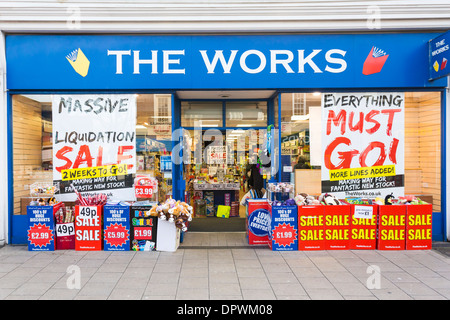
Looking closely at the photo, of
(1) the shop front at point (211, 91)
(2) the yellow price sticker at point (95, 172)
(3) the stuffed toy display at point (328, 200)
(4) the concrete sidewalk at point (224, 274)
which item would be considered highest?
(1) the shop front at point (211, 91)

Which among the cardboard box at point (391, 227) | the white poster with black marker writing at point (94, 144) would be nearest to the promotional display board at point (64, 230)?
the white poster with black marker writing at point (94, 144)

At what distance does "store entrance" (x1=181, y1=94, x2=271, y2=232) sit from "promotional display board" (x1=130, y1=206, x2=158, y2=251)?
61.3 inches

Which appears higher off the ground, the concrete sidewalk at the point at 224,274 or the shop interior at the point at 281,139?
the shop interior at the point at 281,139

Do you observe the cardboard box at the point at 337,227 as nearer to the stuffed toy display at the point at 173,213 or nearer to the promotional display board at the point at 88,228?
the stuffed toy display at the point at 173,213

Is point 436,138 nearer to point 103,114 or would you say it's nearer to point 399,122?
point 399,122

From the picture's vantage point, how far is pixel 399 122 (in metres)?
6.60

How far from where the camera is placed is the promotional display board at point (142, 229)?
230 inches

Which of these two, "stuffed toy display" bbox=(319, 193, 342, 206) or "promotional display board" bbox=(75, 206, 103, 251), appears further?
"stuffed toy display" bbox=(319, 193, 342, 206)

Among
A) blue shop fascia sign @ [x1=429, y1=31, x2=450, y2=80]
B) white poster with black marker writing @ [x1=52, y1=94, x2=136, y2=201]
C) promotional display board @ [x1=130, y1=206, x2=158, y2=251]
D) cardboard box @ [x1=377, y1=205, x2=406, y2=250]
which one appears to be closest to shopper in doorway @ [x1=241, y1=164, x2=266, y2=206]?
cardboard box @ [x1=377, y1=205, x2=406, y2=250]

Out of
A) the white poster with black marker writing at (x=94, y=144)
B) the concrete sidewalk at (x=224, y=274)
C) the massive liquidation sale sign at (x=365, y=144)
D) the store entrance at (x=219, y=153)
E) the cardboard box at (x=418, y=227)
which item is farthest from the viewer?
the store entrance at (x=219, y=153)

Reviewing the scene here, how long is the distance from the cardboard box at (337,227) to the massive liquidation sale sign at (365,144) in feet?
2.68

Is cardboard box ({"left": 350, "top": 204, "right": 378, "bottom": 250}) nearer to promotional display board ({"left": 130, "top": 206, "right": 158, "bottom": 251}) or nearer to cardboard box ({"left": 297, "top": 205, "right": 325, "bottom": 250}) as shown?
cardboard box ({"left": 297, "top": 205, "right": 325, "bottom": 250})

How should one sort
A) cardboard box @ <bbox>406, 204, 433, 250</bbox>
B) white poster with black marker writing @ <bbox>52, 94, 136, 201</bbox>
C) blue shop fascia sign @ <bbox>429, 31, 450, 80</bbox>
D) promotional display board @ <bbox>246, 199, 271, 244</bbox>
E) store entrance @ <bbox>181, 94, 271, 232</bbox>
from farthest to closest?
store entrance @ <bbox>181, 94, 271, 232</bbox>
white poster with black marker writing @ <bbox>52, 94, 136, 201</bbox>
promotional display board @ <bbox>246, 199, 271, 244</bbox>
cardboard box @ <bbox>406, 204, 433, 250</bbox>
blue shop fascia sign @ <bbox>429, 31, 450, 80</bbox>

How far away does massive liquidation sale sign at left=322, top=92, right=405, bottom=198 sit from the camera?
657 cm
